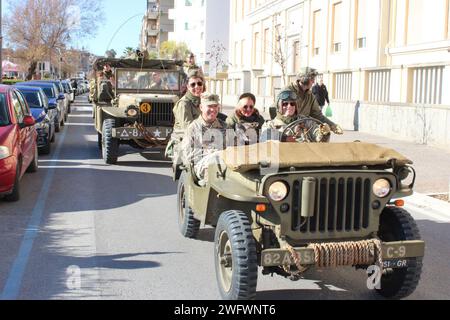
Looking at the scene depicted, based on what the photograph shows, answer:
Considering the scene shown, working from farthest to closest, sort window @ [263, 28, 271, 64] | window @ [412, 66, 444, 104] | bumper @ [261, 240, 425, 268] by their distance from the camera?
window @ [263, 28, 271, 64] → window @ [412, 66, 444, 104] → bumper @ [261, 240, 425, 268]

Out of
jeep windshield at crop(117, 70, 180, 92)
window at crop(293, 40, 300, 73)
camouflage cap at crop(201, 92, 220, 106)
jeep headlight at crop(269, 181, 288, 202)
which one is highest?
window at crop(293, 40, 300, 73)

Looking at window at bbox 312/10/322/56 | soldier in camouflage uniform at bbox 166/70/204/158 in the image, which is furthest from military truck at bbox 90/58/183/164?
window at bbox 312/10/322/56

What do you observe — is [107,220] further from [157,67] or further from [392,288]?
Answer: [157,67]

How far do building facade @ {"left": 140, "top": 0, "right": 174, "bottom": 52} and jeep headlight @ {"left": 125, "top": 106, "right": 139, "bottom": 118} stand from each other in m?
94.3

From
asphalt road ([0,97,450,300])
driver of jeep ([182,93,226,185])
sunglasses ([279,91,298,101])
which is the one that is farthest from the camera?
sunglasses ([279,91,298,101])

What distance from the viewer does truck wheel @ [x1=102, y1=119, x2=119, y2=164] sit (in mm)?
13383

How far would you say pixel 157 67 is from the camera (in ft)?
52.3

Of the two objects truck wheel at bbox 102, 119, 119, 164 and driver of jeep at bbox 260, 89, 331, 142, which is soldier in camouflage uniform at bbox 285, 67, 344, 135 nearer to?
driver of jeep at bbox 260, 89, 331, 142

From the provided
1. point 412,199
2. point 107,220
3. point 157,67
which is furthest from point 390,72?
point 107,220

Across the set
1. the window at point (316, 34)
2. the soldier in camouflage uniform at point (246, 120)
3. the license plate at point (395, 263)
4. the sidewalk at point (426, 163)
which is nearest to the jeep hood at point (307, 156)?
the license plate at point (395, 263)

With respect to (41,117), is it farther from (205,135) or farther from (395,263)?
(395,263)

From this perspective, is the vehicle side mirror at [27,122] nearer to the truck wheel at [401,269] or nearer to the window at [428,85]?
the truck wheel at [401,269]

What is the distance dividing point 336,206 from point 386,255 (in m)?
0.53

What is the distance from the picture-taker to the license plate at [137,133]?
13.3 meters
